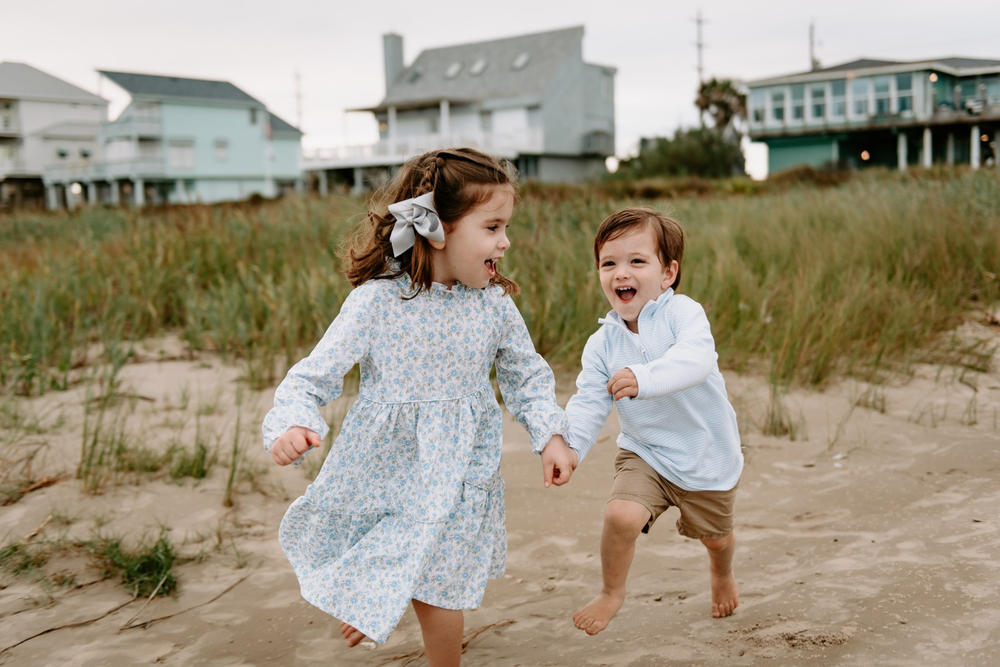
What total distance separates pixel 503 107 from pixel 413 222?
38296 mm

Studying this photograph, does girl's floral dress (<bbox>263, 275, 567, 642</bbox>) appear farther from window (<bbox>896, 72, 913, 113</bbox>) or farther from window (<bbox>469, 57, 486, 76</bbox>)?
window (<bbox>469, 57, 486, 76</bbox>)

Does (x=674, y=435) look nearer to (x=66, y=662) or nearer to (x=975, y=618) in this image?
(x=975, y=618)

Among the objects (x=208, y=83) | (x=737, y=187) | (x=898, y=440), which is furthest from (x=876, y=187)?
(x=208, y=83)

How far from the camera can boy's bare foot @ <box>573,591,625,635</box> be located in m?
2.47

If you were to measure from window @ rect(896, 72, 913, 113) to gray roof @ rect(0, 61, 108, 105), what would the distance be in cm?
3947

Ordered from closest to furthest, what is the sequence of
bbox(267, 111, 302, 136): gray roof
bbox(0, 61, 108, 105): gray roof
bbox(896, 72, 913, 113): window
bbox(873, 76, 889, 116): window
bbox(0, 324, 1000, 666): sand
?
bbox(0, 324, 1000, 666): sand < bbox(896, 72, 913, 113): window < bbox(873, 76, 889, 116): window < bbox(0, 61, 108, 105): gray roof < bbox(267, 111, 302, 136): gray roof

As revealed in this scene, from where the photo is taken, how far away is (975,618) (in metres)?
2.51

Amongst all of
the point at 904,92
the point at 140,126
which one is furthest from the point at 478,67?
the point at 904,92

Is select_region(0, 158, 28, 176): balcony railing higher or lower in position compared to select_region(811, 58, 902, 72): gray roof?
lower

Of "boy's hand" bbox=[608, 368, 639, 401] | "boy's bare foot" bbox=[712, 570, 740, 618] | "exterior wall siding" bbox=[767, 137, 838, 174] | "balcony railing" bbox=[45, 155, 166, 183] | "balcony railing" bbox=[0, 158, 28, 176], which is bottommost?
"boy's bare foot" bbox=[712, 570, 740, 618]

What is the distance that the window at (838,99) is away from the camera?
115 feet

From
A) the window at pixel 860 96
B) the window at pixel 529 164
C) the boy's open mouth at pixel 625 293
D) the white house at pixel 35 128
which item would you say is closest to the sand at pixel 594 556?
the boy's open mouth at pixel 625 293

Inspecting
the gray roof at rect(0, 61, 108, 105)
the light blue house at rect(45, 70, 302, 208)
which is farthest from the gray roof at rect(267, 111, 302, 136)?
the gray roof at rect(0, 61, 108, 105)

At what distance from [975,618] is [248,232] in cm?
660
